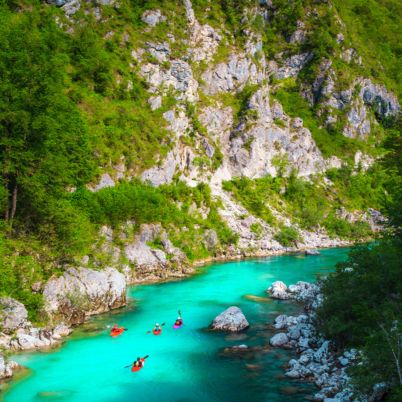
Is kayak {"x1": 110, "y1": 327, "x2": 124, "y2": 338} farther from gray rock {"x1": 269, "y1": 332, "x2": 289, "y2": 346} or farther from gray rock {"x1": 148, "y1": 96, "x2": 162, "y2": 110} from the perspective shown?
gray rock {"x1": 148, "y1": 96, "x2": 162, "y2": 110}

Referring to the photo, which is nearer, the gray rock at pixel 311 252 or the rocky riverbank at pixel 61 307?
the rocky riverbank at pixel 61 307

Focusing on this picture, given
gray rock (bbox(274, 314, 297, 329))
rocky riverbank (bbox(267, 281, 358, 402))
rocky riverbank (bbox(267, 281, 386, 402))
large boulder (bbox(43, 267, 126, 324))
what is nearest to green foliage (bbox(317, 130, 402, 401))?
rocky riverbank (bbox(267, 281, 386, 402))

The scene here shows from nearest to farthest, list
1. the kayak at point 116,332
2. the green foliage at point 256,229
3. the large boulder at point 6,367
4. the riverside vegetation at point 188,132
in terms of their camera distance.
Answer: the large boulder at point 6,367
the kayak at point 116,332
the riverside vegetation at point 188,132
the green foliage at point 256,229

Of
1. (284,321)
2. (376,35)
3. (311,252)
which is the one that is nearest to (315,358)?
(284,321)

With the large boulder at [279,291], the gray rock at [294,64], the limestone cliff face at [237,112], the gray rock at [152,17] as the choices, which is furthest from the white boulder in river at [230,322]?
the gray rock at [294,64]

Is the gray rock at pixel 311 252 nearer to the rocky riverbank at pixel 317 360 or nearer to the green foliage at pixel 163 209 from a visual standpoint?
the green foliage at pixel 163 209

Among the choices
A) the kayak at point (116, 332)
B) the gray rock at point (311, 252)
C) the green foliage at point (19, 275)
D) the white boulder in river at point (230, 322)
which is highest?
the green foliage at point (19, 275)

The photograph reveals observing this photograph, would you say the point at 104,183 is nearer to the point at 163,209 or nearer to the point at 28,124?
the point at 163,209
